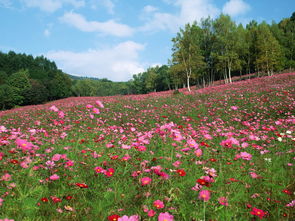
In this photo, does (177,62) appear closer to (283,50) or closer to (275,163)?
(283,50)

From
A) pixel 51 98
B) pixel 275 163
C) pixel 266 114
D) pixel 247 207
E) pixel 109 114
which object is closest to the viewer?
pixel 247 207

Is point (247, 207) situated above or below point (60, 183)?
below

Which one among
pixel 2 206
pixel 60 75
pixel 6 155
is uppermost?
pixel 60 75

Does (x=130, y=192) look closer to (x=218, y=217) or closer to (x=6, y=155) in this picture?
(x=218, y=217)

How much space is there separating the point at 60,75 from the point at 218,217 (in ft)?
215

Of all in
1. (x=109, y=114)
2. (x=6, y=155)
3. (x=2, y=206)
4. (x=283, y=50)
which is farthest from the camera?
(x=283, y=50)

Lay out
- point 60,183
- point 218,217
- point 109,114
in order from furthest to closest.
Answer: point 109,114
point 60,183
point 218,217

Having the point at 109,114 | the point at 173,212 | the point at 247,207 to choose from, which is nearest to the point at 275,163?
the point at 247,207

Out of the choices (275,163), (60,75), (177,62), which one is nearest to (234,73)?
(177,62)

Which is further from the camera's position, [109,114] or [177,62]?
[177,62]

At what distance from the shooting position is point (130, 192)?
7.68ft

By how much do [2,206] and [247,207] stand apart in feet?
8.44

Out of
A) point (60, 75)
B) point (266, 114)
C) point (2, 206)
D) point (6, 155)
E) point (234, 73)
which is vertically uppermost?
point (60, 75)

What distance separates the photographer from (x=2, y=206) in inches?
76.1
